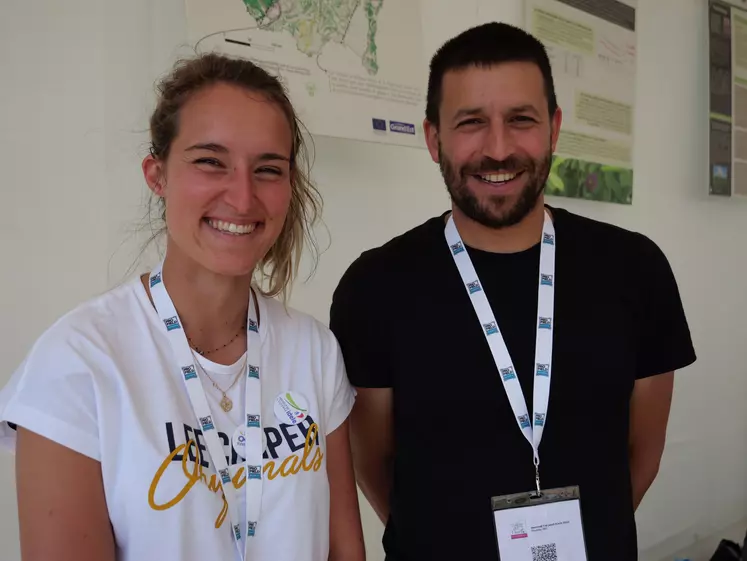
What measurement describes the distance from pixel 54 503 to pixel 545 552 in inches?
35.6

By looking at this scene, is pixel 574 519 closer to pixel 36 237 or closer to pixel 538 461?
pixel 538 461

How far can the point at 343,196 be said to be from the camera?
2203 mm

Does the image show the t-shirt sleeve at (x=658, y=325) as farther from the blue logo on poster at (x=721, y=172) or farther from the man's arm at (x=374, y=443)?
the blue logo on poster at (x=721, y=172)

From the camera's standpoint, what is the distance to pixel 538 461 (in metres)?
1.29

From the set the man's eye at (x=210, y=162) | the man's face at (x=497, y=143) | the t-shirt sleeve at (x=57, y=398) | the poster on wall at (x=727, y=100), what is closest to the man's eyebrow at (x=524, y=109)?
the man's face at (x=497, y=143)

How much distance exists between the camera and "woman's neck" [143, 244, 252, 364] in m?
1.14

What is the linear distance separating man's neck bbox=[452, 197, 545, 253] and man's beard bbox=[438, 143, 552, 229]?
28 millimetres

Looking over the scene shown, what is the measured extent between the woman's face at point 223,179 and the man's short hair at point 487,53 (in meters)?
0.53

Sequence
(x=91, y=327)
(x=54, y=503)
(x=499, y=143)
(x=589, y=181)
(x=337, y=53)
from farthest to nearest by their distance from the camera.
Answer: (x=589, y=181)
(x=337, y=53)
(x=499, y=143)
(x=91, y=327)
(x=54, y=503)

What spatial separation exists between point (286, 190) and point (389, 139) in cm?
104

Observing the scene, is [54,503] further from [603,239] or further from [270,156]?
[603,239]

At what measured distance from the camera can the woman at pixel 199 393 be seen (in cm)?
92

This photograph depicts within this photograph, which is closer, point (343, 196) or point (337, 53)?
point (337, 53)

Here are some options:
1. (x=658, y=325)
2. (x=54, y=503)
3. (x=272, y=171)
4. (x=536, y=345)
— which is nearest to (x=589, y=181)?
(x=658, y=325)
